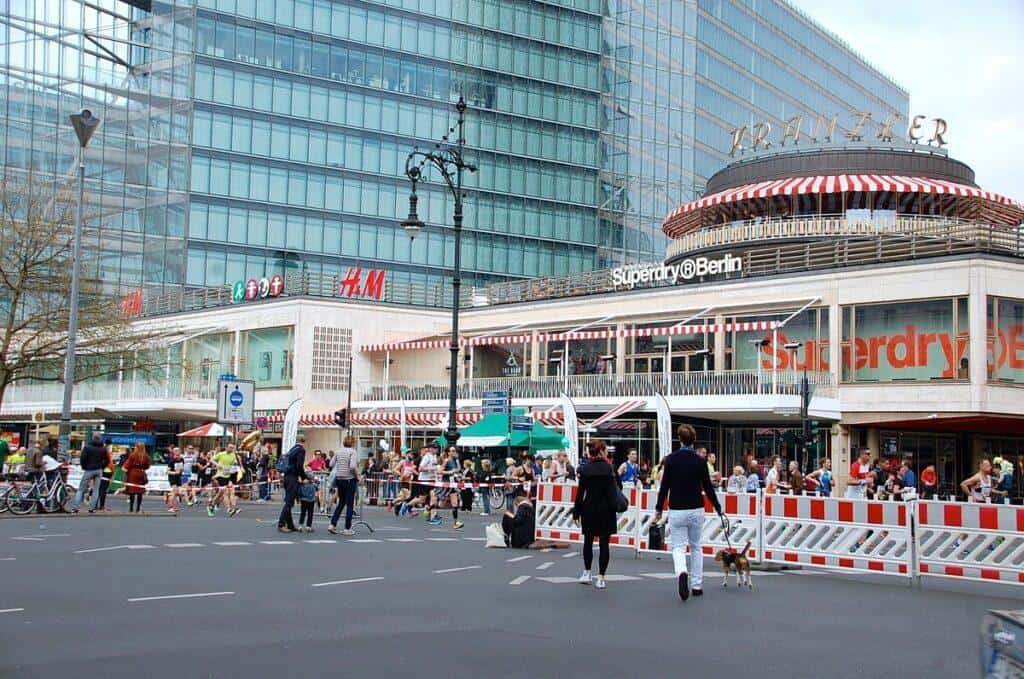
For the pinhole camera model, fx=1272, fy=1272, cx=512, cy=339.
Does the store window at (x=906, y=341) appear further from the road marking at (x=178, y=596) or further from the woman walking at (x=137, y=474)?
the road marking at (x=178, y=596)

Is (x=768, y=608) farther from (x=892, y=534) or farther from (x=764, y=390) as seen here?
(x=764, y=390)

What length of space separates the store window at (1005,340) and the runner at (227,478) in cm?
2162

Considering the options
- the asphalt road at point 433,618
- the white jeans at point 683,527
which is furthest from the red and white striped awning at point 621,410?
the white jeans at point 683,527

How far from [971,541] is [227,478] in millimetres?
18386

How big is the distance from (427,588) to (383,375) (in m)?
40.0

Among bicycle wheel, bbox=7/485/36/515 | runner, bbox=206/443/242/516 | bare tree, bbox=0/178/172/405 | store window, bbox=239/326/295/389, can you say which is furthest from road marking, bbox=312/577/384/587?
store window, bbox=239/326/295/389

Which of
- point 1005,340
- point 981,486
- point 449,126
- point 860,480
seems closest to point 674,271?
point 1005,340

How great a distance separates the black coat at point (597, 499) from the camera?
573 inches

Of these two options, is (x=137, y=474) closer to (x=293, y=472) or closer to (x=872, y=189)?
(x=293, y=472)

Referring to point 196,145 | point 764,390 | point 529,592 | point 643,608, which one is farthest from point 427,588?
point 196,145

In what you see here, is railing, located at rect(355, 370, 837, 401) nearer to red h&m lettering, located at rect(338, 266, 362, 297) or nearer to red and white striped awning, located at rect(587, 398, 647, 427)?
red and white striped awning, located at rect(587, 398, 647, 427)

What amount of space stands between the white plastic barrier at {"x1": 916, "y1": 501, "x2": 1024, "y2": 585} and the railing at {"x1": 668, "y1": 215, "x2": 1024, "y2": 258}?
23.7 m

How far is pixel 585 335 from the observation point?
45.5m

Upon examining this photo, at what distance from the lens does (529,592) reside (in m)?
13.9
